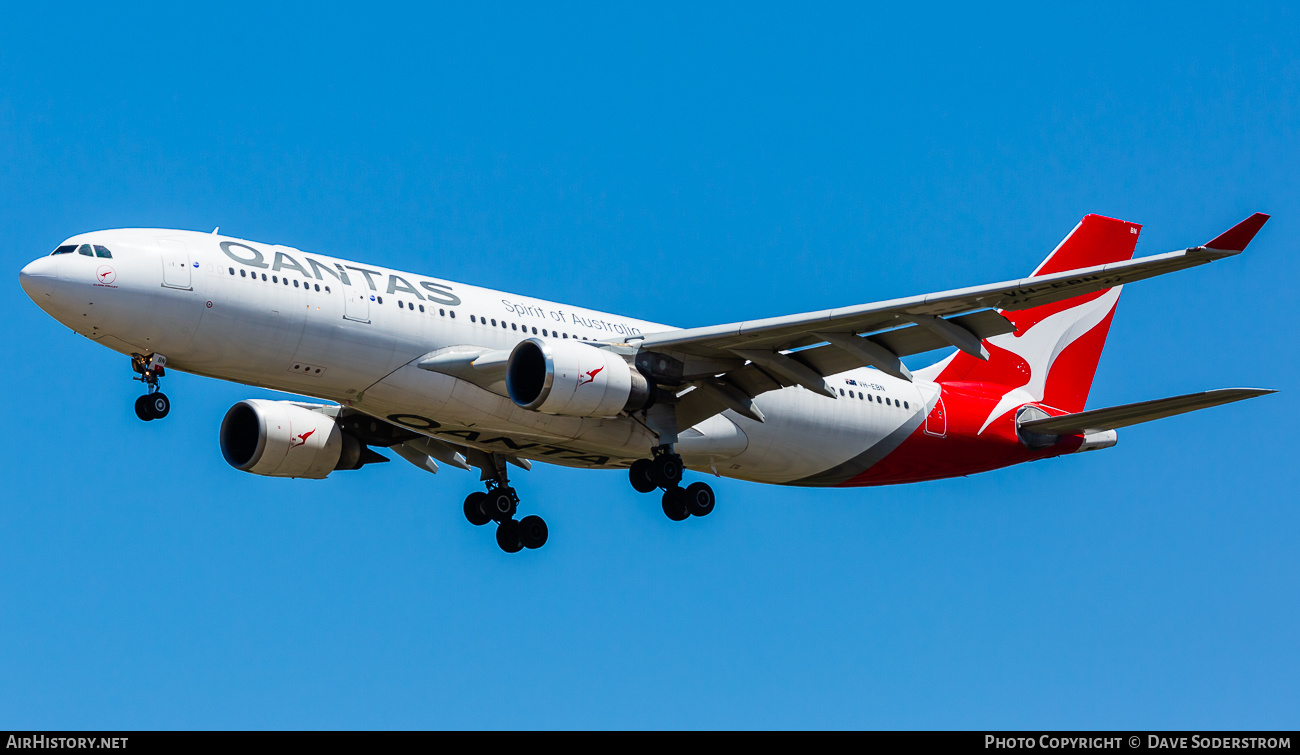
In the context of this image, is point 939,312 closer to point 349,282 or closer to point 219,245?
point 349,282

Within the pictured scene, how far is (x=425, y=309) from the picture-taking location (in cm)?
3100

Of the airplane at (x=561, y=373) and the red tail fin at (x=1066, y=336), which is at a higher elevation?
the red tail fin at (x=1066, y=336)

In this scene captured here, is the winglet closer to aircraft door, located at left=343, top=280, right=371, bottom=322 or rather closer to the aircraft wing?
the aircraft wing

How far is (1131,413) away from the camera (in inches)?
1328

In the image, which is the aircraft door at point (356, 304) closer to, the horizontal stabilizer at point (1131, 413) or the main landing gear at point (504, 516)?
the main landing gear at point (504, 516)

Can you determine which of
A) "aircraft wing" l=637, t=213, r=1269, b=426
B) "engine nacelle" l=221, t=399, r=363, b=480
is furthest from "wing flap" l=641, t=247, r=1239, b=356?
"engine nacelle" l=221, t=399, r=363, b=480

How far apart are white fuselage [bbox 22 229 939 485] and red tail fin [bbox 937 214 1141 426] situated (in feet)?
23.7

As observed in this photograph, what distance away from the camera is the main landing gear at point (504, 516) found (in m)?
37.2

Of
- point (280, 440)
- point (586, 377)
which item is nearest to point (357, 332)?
point (586, 377)

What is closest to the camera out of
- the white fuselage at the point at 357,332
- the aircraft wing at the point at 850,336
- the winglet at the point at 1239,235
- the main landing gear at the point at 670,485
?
the winglet at the point at 1239,235

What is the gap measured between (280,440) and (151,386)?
6525 millimetres

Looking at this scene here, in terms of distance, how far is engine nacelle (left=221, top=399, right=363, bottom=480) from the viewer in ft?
115

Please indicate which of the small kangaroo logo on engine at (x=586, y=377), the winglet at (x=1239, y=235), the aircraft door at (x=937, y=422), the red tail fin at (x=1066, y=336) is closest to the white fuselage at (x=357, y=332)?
the small kangaroo logo on engine at (x=586, y=377)

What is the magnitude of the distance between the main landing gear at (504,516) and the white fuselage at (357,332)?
2.67 m
